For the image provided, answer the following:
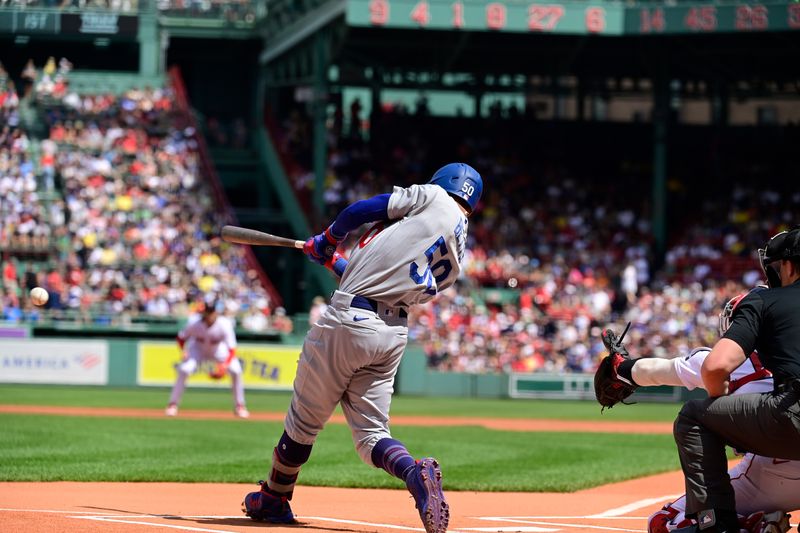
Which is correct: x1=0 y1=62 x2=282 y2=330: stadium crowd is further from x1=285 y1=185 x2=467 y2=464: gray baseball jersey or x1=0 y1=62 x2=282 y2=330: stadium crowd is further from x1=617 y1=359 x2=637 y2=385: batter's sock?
x1=617 y1=359 x2=637 y2=385: batter's sock

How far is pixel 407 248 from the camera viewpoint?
6871 mm

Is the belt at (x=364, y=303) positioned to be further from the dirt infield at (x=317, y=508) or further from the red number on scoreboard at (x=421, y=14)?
the red number on scoreboard at (x=421, y=14)

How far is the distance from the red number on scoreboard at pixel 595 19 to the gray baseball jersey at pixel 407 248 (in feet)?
78.0

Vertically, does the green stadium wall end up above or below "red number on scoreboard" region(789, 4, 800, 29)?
below

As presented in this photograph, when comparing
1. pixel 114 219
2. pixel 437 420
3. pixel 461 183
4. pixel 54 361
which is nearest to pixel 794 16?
pixel 437 420

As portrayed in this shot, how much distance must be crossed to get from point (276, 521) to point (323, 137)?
82.4 ft

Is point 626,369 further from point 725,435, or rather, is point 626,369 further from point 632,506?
point 632,506

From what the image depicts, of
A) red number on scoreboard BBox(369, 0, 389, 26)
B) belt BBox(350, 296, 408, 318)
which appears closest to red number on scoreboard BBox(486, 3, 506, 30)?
red number on scoreboard BBox(369, 0, 389, 26)

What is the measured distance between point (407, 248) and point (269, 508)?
174 cm

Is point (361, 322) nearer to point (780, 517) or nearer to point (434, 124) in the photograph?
point (780, 517)

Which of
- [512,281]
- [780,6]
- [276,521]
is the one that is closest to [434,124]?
[512,281]

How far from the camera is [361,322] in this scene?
684 centimetres

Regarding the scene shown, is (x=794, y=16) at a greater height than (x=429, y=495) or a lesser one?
greater

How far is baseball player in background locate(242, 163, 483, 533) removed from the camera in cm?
686
